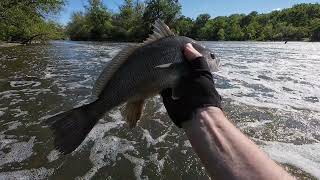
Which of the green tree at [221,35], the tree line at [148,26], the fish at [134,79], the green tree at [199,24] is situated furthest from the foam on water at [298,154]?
the green tree at [199,24]

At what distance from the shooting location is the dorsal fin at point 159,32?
2619mm

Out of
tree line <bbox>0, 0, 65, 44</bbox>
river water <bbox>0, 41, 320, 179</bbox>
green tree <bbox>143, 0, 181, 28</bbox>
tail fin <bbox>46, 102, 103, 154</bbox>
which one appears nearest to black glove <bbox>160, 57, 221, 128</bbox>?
tail fin <bbox>46, 102, 103, 154</bbox>

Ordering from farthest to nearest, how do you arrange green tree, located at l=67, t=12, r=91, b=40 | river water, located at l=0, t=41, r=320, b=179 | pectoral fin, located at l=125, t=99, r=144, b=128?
green tree, located at l=67, t=12, r=91, b=40 → river water, located at l=0, t=41, r=320, b=179 → pectoral fin, located at l=125, t=99, r=144, b=128

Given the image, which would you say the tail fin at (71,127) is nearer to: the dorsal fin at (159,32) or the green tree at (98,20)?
the dorsal fin at (159,32)

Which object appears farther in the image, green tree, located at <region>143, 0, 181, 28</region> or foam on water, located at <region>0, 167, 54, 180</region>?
green tree, located at <region>143, 0, 181, 28</region>

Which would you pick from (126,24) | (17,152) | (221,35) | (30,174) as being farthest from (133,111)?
(221,35)

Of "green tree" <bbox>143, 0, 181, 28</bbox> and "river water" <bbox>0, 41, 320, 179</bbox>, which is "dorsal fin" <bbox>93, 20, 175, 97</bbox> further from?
"green tree" <bbox>143, 0, 181, 28</bbox>

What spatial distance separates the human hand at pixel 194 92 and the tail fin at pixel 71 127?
0.60m

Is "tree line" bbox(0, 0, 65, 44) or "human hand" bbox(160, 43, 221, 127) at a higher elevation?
"human hand" bbox(160, 43, 221, 127)

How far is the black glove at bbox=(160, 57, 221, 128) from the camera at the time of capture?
2.18 metres

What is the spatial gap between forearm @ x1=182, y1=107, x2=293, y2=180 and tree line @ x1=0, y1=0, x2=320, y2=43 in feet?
88.1

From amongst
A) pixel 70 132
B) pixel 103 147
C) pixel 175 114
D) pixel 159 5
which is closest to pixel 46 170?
pixel 103 147

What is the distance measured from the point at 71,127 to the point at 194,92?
897 millimetres

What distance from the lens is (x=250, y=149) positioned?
5.98 ft
